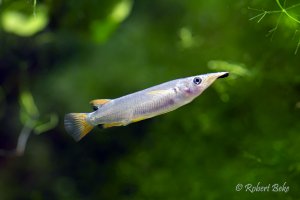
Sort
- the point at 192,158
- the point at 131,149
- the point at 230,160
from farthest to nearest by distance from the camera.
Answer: the point at 131,149 < the point at 192,158 < the point at 230,160

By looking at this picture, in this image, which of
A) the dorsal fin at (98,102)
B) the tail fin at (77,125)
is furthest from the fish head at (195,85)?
the tail fin at (77,125)

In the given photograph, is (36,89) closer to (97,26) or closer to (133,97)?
(97,26)

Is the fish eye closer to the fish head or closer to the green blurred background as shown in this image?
the fish head

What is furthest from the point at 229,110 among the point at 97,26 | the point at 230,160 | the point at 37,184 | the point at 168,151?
the point at 37,184

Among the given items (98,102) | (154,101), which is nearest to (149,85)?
(98,102)

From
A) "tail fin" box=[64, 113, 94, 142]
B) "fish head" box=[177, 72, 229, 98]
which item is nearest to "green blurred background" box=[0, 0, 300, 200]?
"fish head" box=[177, 72, 229, 98]

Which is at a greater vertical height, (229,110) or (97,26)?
(97,26)
